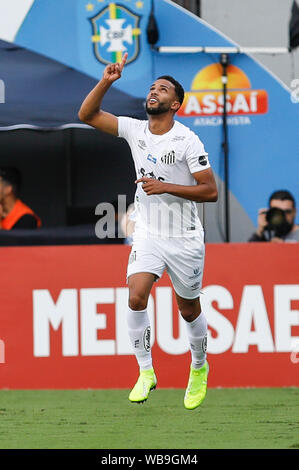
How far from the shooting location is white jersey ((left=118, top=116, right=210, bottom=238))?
8.66 meters

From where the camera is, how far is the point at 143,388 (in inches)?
335

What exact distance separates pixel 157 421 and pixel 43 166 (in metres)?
5.20

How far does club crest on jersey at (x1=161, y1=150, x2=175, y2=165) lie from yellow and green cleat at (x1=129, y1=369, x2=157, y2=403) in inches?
63.6

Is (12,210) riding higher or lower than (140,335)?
higher

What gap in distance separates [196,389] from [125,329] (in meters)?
2.49

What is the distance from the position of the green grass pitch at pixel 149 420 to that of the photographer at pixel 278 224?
1.78m

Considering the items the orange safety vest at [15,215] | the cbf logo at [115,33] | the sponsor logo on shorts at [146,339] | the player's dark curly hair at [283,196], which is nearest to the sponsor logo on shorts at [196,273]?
the sponsor logo on shorts at [146,339]

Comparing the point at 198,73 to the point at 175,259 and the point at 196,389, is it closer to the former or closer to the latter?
the point at 175,259

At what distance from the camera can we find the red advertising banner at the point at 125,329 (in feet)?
38.0

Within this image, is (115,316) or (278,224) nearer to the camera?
(115,316)

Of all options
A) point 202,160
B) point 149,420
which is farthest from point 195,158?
point 149,420
